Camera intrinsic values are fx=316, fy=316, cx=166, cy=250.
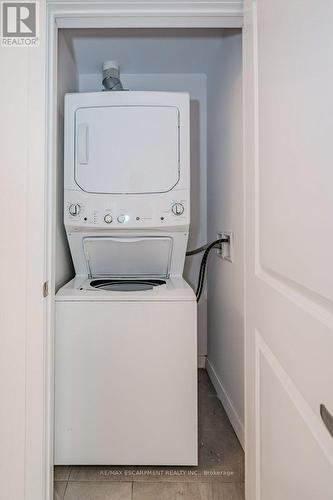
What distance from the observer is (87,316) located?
1566mm

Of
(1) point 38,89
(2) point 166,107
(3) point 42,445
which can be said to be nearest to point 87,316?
(3) point 42,445

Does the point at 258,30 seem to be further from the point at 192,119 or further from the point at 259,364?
the point at 192,119

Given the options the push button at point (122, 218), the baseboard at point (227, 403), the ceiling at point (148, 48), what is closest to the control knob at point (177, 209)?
the push button at point (122, 218)

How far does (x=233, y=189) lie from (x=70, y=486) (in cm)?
181

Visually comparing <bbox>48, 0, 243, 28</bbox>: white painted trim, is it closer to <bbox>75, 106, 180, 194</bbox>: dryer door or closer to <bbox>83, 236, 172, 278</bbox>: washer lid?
<bbox>75, 106, 180, 194</bbox>: dryer door

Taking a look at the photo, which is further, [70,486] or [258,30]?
[70,486]

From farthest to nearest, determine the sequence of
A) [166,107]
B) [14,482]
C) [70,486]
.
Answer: [166,107] < [70,486] < [14,482]

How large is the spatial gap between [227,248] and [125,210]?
0.73 metres

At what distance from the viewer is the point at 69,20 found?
1.34m

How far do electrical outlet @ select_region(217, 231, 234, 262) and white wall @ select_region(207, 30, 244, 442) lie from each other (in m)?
0.04

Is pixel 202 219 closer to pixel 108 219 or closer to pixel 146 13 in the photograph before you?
pixel 108 219

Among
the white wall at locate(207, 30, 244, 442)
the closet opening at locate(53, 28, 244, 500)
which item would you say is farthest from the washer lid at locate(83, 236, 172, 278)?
the white wall at locate(207, 30, 244, 442)

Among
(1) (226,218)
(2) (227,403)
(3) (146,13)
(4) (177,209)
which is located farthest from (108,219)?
(2) (227,403)

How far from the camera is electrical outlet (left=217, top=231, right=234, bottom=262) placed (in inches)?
79.6
